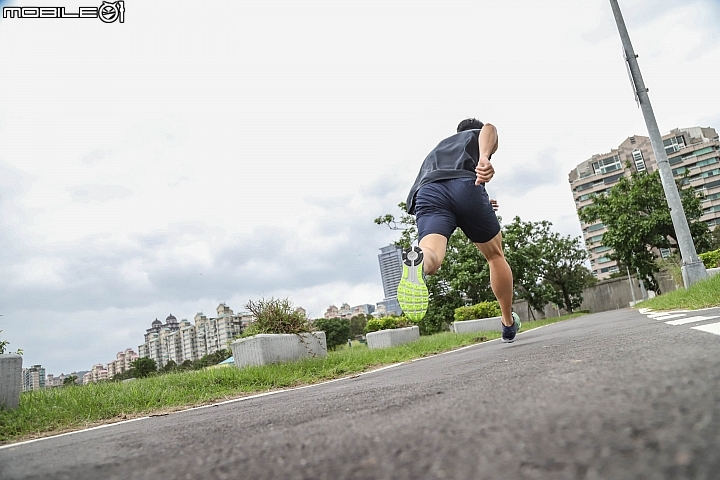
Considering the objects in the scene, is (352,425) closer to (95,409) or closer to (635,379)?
(635,379)

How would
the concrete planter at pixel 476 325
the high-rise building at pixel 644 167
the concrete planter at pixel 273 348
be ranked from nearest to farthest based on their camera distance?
the concrete planter at pixel 273 348 < the concrete planter at pixel 476 325 < the high-rise building at pixel 644 167

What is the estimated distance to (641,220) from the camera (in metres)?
28.1

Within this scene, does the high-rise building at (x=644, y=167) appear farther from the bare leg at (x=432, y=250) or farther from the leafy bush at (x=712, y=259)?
the bare leg at (x=432, y=250)

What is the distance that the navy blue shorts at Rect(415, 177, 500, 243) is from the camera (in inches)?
174

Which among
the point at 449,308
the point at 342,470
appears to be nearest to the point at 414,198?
the point at 342,470

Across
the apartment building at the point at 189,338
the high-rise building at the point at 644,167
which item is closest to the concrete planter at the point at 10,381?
the high-rise building at the point at 644,167

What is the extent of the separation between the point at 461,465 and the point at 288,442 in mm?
572

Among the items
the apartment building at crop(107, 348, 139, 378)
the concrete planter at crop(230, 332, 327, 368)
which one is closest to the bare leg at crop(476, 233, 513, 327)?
the concrete planter at crop(230, 332, 327, 368)

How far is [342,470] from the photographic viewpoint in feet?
2.86

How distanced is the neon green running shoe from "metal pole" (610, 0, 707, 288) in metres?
6.34

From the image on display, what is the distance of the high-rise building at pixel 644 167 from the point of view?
3243 inches

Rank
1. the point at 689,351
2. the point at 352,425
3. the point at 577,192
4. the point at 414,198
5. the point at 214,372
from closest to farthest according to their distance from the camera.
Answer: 1. the point at 352,425
2. the point at 689,351
3. the point at 414,198
4. the point at 214,372
5. the point at 577,192

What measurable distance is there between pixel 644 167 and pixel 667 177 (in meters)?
94.8

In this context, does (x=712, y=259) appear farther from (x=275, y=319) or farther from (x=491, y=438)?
(x=491, y=438)
